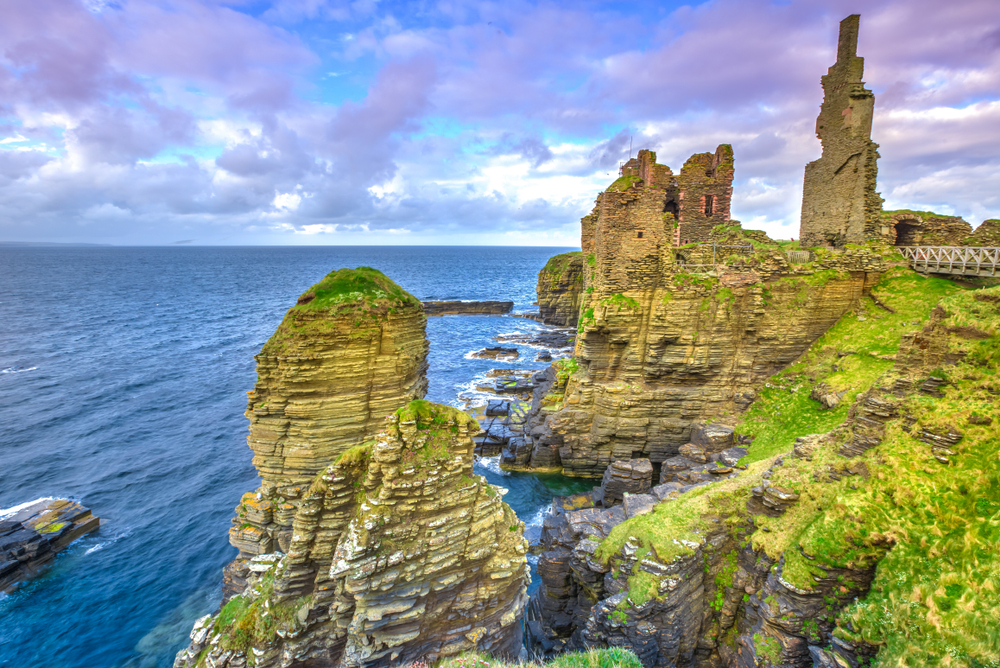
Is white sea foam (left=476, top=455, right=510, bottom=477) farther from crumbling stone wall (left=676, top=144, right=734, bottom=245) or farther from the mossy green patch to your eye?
crumbling stone wall (left=676, top=144, right=734, bottom=245)

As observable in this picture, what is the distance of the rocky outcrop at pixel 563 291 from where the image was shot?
3123 inches

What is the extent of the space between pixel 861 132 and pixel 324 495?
37.9 metres

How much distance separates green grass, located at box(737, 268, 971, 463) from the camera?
22.8 m

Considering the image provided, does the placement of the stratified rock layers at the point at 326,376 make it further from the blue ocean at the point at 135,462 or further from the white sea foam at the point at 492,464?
the white sea foam at the point at 492,464


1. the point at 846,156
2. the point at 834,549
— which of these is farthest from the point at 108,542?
the point at 846,156

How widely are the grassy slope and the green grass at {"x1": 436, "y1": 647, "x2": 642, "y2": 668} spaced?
11.9 feet

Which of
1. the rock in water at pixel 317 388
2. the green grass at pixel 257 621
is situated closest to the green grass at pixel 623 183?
the rock in water at pixel 317 388

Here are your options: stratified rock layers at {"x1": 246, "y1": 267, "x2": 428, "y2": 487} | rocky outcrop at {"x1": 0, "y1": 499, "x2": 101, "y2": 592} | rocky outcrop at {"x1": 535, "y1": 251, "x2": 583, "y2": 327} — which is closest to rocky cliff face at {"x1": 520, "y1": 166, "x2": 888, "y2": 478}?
stratified rock layers at {"x1": 246, "y1": 267, "x2": 428, "y2": 487}

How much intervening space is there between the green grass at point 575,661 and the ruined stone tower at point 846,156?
1306 inches

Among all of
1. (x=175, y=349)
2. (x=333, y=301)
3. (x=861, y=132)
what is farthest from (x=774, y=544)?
(x=175, y=349)

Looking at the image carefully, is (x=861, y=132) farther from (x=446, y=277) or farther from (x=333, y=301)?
(x=446, y=277)

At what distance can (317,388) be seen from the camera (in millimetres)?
15039

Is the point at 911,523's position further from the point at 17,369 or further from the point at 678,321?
the point at 17,369

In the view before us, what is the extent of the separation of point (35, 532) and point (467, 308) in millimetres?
77653
